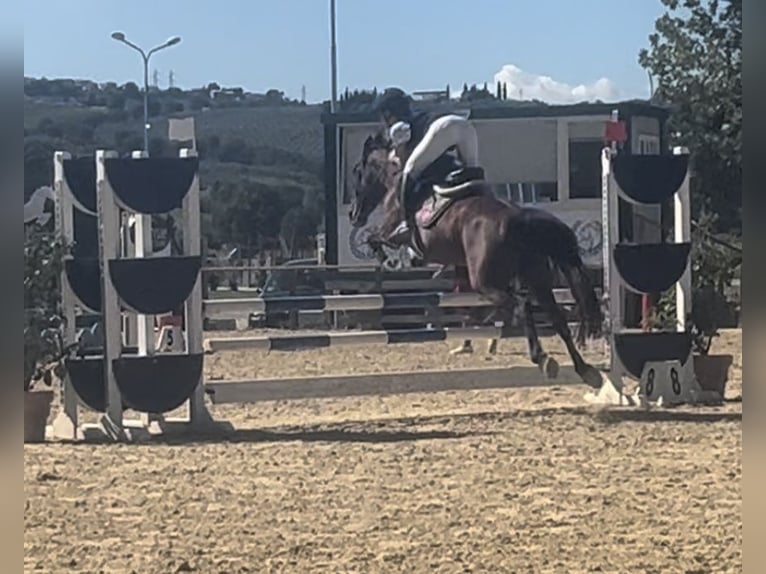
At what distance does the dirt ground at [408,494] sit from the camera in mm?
3334

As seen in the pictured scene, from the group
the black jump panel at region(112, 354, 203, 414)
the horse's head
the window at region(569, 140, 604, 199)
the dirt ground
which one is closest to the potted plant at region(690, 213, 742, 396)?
the dirt ground

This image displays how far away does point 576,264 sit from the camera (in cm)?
627

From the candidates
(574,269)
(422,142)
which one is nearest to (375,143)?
(422,142)

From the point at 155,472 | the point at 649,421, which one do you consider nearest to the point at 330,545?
the point at 155,472

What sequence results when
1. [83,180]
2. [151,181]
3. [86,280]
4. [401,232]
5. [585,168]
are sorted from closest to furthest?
1. [151,181]
2. [86,280]
3. [83,180]
4. [401,232]
5. [585,168]

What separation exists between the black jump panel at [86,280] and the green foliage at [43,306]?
0.08 metres

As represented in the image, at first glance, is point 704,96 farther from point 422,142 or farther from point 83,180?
point 83,180

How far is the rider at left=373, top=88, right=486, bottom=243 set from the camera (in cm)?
634

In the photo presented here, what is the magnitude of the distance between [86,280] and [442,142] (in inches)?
71.0

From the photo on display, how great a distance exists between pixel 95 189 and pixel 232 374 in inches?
100

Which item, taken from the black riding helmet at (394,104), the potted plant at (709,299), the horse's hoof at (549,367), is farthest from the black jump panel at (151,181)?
the potted plant at (709,299)

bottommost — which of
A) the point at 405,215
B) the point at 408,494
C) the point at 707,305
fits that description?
the point at 408,494

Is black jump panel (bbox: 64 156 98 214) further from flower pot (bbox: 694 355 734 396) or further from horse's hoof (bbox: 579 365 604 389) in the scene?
flower pot (bbox: 694 355 734 396)

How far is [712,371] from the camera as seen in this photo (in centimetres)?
655
